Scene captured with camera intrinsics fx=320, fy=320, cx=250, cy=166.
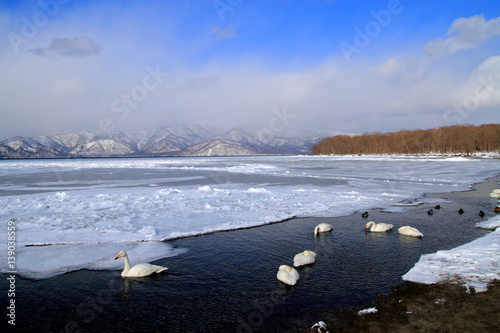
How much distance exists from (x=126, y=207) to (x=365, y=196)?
13.0 m

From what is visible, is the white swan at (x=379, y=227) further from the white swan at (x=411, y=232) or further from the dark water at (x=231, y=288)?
the white swan at (x=411, y=232)

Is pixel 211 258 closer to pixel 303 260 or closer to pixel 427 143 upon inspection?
pixel 303 260

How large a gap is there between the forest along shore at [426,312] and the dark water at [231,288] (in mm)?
309

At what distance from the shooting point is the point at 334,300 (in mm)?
6137

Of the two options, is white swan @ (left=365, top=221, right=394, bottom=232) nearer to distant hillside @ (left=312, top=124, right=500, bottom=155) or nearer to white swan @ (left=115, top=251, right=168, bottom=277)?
white swan @ (left=115, top=251, right=168, bottom=277)

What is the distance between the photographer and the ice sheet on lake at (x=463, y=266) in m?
6.71

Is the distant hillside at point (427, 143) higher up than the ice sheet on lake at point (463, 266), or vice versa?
the distant hillside at point (427, 143)

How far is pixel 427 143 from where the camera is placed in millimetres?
116062

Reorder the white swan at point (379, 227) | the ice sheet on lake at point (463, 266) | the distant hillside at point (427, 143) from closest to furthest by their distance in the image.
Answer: the ice sheet on lake at point (463, 266) → the white swan at point (379, 227) → the distant hillside at point (427, 143)

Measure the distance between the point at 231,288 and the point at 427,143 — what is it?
12754cm

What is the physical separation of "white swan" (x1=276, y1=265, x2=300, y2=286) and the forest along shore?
4.27ft

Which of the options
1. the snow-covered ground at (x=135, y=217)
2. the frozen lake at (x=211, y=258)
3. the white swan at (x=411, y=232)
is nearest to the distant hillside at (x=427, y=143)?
the snow-covered ground at (x=135, y=217)

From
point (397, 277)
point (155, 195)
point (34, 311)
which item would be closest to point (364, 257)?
point (397, 277)

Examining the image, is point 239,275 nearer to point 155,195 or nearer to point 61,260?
point 61,260
